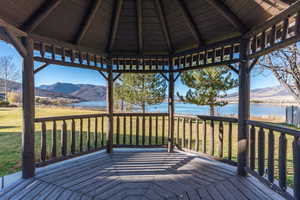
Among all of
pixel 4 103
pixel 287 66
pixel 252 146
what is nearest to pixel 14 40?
pixel 252 146

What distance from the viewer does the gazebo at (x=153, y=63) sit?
7.68ft

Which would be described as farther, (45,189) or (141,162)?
(141,162)

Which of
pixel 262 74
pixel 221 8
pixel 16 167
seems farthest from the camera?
pixel 262 74

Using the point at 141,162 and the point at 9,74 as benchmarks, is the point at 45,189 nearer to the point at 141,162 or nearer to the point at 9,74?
the point at 141,162

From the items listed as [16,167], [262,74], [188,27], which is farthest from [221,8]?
[262,74]

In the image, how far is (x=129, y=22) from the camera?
3.83 m

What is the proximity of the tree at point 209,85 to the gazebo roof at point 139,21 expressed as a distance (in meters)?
7.51

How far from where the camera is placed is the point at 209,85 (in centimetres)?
1112

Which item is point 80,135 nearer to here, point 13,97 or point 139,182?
point 139,182

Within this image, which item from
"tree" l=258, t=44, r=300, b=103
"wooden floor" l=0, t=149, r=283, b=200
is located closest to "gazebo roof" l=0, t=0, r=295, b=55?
"wooden floor" l=0, t=149, r=283, b=200

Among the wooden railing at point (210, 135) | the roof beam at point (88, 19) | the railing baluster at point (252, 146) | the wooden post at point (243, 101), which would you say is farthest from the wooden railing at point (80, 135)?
the railing baluster at point (252, 146)

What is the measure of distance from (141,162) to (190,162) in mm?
1145

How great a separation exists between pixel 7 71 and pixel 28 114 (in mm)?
17561

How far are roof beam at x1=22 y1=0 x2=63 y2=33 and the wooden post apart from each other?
3.62 m
